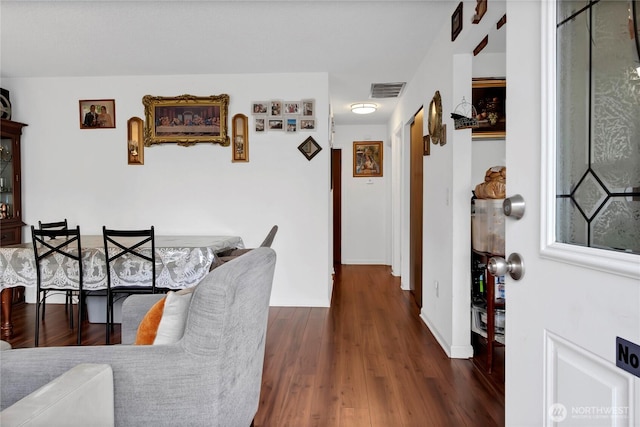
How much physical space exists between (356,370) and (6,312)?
2919mm

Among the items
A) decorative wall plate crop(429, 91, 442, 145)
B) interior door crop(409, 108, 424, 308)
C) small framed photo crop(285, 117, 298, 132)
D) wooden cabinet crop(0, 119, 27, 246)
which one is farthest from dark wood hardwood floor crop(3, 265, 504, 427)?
small framed photo crop(285, 117, 298, 132)

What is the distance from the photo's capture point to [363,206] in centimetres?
625

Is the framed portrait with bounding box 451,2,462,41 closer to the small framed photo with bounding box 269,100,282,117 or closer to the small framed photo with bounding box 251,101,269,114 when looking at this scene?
the small framed photo with bounding box 269,100,282,117

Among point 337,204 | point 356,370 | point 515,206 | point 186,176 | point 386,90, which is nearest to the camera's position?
point 515,206

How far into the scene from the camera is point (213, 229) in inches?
154

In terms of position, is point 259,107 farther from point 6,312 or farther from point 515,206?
point 515,206

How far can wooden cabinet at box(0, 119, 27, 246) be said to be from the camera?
3.83 m

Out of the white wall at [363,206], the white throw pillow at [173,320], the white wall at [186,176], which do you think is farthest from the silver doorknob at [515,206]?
the white wall at [363,206]

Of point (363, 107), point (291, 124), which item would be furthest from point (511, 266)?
point (363, 107)

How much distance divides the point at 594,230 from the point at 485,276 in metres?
1.97

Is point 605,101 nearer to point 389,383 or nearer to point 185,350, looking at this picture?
point 185,350

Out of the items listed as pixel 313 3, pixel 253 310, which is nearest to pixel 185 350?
pixel 253 310

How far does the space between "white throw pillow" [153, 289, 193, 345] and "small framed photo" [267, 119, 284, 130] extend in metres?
2.80

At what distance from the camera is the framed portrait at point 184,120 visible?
3.85 m
